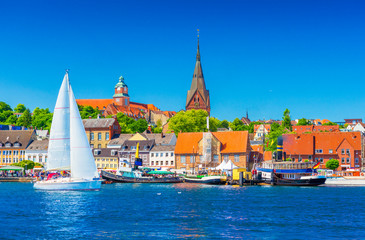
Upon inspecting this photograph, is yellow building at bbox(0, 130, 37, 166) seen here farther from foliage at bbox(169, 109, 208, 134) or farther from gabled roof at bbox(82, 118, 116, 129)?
foliage at bbox(169, 109, 208, 134)

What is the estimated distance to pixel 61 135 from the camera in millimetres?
65375

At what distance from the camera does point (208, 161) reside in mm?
106500

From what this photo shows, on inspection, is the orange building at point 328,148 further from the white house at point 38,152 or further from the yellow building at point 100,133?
the white house at point 38,152

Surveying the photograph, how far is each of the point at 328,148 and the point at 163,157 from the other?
32871 mm

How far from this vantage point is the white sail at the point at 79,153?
2554 inches

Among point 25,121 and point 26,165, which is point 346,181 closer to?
point 26,165

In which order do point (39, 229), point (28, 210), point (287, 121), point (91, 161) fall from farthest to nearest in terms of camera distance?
point (287, 121), point (91, 161), point (28, 210), point (39, 229)

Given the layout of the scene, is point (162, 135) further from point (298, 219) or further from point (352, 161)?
point (298, 219)

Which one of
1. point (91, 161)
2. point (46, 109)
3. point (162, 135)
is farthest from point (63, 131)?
point (46, 109)

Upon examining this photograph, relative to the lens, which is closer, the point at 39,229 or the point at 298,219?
the point at 39,229

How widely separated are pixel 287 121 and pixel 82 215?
119607 mm

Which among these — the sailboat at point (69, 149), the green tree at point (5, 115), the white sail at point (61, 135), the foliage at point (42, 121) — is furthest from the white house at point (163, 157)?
the green tree at point (5, 115)

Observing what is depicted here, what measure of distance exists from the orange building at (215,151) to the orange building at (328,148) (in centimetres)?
883

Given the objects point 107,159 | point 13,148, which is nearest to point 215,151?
point 107,159
